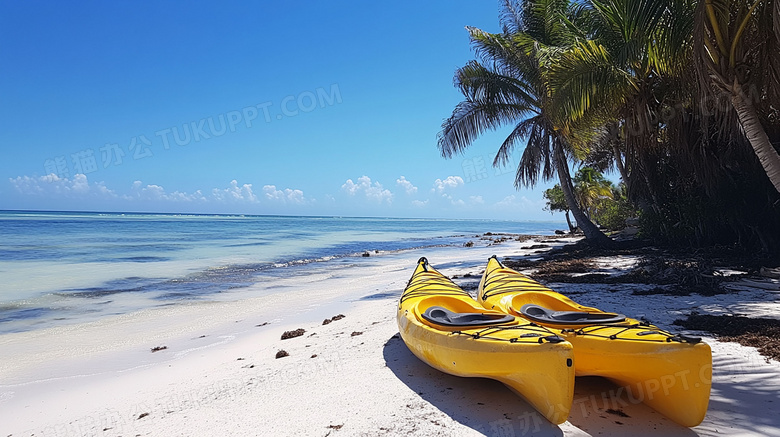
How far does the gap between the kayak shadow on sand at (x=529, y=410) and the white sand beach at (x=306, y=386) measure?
1cm

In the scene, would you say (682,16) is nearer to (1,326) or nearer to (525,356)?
(525,356)

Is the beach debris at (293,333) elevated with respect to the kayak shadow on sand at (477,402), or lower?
lower

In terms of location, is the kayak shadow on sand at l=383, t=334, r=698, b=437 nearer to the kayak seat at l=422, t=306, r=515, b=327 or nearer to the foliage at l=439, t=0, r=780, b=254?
the kayak seat at l=422, t=306, r=515, b=327

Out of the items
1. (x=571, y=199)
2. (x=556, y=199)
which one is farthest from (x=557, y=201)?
(x=571, y=199)

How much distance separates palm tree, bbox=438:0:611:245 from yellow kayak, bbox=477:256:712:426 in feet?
37.0

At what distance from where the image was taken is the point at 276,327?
707cm

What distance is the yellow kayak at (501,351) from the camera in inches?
112

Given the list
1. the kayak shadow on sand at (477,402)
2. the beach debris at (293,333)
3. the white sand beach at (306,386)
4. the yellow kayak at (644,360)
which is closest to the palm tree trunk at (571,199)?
the white sand beach at (306,386)

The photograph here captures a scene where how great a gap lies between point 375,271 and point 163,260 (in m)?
10.3

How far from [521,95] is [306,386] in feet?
44.1

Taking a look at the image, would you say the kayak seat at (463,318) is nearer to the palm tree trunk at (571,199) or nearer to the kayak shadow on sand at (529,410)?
the kayak shadow on sand at (529,410)

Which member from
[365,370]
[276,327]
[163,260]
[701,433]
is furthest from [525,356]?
[163,260]

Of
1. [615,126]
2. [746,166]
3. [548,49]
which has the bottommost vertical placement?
[746,166]

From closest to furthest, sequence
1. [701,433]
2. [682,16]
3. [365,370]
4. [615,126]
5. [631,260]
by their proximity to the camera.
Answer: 1. [701,433]
2. [365,370]
3. [682,16]
4. [631,260]
5. [615,126]
